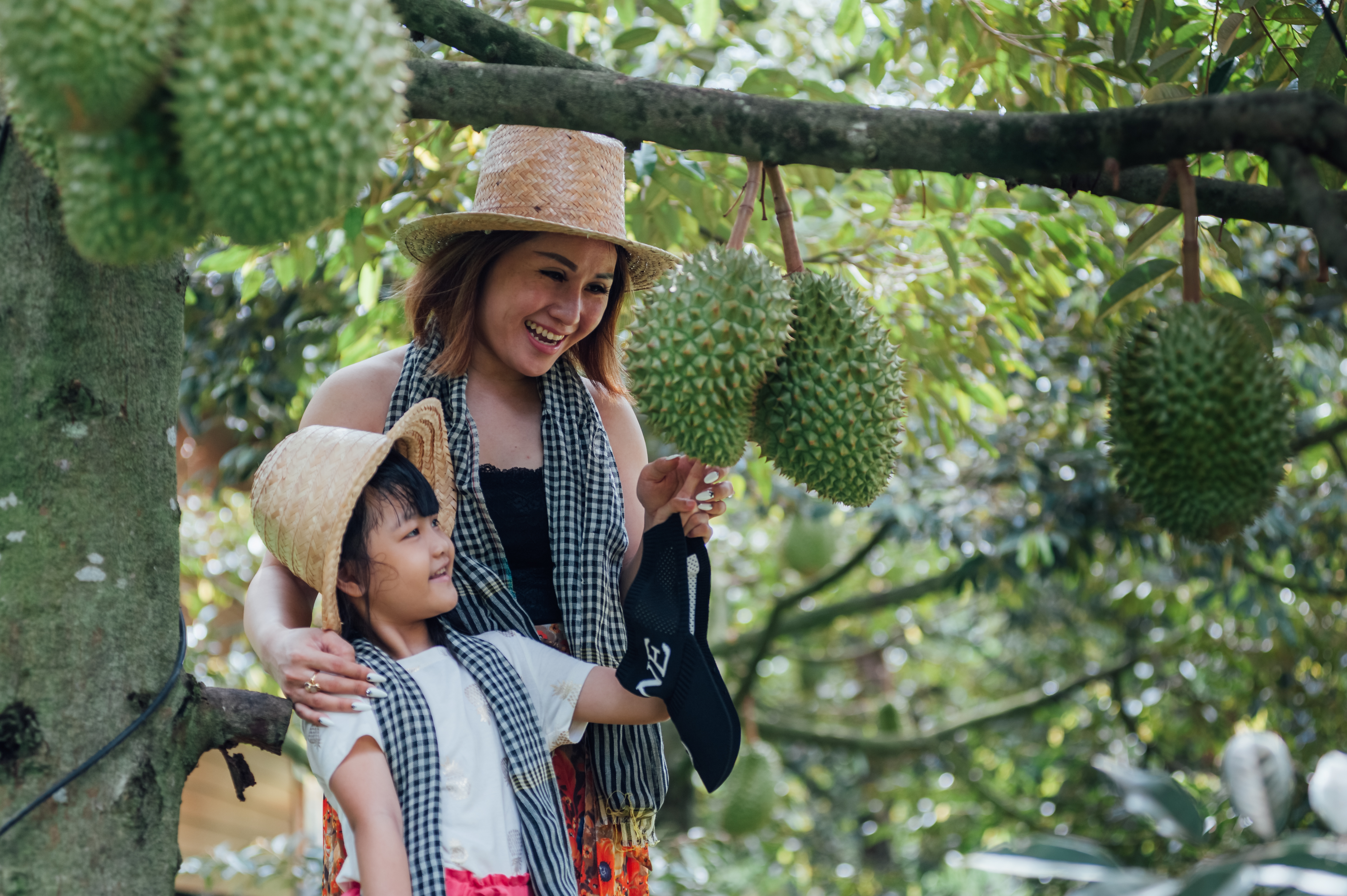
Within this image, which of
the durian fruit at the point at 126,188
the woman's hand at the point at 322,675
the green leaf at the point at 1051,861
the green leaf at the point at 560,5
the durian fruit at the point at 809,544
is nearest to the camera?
the green leaf at the point at 1051,861

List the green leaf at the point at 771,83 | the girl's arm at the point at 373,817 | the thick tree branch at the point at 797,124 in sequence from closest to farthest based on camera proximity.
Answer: the thick tree branch at the point at 797,124, the girl's arm at the point at 373,817, the green leaf at the point at 771,83

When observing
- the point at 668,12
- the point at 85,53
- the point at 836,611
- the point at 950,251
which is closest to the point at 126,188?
the point at 85,53

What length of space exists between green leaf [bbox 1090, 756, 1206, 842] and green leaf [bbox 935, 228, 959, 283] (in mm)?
1938

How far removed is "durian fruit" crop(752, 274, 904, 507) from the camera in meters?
1.50

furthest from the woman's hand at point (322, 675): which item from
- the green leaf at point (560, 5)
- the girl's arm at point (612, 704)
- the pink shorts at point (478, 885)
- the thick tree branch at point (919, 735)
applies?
the thick tree branch at point (919, 735)

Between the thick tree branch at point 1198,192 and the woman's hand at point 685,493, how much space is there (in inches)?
30.6

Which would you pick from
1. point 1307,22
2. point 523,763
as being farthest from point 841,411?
point 1307,22

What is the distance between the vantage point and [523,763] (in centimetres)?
178

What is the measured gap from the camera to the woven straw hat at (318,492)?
5.66 ft

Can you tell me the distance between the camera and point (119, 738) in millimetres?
1388

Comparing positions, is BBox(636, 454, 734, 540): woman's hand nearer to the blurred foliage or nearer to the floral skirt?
the floral skirt

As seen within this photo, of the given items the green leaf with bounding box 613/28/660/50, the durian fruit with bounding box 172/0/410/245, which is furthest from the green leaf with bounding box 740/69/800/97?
the durian fruit with bounding box 172/0/410/245

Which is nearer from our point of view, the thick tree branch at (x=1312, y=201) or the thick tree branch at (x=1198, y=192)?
the thick tree branch at (x=1312, y=201)

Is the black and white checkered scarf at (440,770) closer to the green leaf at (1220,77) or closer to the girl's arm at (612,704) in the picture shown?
the girl's arm at (612,704)
